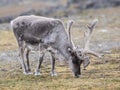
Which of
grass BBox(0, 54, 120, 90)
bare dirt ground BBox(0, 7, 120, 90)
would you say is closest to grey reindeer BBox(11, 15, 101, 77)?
grass BBox(0, 54, 120, 90)

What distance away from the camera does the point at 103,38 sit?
39625 millimetres

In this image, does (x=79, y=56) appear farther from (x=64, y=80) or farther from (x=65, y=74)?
(x=65, y=74)

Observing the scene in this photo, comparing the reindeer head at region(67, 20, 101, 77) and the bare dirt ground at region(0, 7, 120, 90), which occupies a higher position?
the reindeer head at region(67, 20, 101, 77)

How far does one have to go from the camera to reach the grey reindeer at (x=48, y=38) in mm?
19703

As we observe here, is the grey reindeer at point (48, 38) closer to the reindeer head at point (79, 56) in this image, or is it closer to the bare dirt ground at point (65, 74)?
the reindeer head at point (79, 56)

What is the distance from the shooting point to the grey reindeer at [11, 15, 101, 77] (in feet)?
64.6

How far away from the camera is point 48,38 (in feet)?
65.7

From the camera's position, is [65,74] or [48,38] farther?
[65,74]

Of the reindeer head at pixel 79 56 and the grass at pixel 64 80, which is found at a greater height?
the reindeer head at pixel 79 56

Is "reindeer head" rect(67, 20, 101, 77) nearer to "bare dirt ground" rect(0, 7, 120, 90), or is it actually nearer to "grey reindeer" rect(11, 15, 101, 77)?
"grey reindeer" rect(11, 15, 101, 77)

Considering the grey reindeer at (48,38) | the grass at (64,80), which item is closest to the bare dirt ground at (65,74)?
the grass at (64,80)

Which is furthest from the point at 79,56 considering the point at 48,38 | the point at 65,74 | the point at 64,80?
the point at 65,74

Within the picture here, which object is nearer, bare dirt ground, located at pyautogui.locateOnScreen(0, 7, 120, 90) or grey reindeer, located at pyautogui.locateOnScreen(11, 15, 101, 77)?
bare dirt ground, located at pyautogui.locateOnScreen(0, 7, 120, 90)

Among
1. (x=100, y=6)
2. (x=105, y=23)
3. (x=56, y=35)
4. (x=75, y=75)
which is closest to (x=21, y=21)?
(x=56, y=35)
